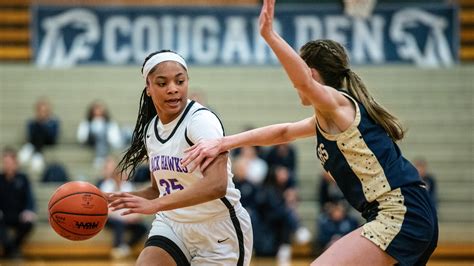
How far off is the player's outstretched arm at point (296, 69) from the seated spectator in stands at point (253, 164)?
8.33 meters

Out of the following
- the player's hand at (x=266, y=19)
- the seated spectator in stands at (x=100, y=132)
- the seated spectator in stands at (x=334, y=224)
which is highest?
the player's hand at (x=266, y=19)

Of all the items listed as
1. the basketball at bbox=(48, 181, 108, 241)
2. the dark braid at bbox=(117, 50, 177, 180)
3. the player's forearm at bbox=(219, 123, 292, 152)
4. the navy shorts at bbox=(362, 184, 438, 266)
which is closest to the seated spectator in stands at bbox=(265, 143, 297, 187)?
the dark braid at bbox=(117, 50, 177, 180)

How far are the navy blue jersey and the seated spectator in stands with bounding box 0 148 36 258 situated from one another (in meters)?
9.02

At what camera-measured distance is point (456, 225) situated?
14.1 metres

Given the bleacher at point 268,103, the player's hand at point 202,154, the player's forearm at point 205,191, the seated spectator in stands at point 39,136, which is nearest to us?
the player's forearm at point 205,191

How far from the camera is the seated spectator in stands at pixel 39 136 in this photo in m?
14.6

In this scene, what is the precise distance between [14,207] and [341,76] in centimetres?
910

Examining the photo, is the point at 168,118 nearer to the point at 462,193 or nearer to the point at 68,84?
the point at 462,193

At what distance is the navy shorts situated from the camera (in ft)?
15.0

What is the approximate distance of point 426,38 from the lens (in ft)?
53.7

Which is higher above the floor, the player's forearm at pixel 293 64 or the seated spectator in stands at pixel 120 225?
the player's forearm at pixel 293 64

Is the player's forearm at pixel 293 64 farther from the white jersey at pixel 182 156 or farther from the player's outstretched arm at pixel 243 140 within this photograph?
the white jersey at pixel 182 156

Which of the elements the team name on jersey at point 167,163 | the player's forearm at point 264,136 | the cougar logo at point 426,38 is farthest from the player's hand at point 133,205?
the cougar logo at point 426,38

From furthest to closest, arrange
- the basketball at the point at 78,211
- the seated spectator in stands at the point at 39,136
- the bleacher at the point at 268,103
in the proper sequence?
the bleacher at the point at 268,103
the seated spectator in stands at the point at 39,136
the basketball at the point at 78,211
